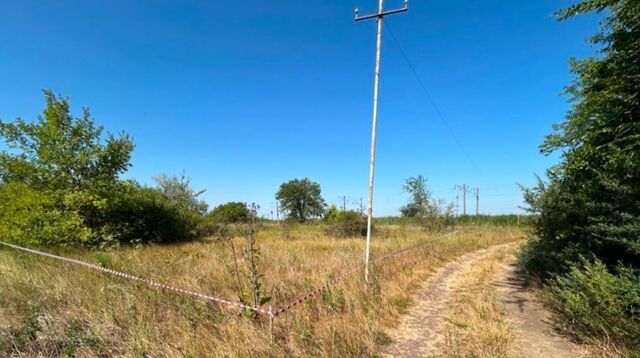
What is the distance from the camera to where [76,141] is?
14211 mm

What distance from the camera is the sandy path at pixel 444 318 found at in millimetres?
4719

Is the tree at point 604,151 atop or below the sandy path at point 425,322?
atop

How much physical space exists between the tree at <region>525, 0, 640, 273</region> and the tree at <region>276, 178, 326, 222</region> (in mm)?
63706

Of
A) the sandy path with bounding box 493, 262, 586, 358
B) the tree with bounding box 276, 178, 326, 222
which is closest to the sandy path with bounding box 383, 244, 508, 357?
the sandy path with bounding box 493, 262, 586, 358

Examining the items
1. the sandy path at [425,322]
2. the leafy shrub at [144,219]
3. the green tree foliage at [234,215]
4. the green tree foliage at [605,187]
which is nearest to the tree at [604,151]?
the green tree foliage at [605,187]

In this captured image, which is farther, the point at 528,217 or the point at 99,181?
the point at 99,181

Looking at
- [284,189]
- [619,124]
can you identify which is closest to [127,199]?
[619,124]

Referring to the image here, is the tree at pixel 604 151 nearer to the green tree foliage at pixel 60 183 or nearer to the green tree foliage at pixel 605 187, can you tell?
the green tree foliage at pixel 605 187

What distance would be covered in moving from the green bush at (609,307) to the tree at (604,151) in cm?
53

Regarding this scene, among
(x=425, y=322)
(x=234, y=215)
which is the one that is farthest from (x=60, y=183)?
(x=425, y=322)

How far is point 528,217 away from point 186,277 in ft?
30.4

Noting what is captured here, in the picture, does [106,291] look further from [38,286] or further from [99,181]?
[99,181]

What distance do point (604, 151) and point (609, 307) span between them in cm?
251

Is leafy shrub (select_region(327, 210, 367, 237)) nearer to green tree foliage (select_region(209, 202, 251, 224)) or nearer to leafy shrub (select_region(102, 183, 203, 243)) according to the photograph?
green tree foliage (select_region(209, 202, 251, 224))
